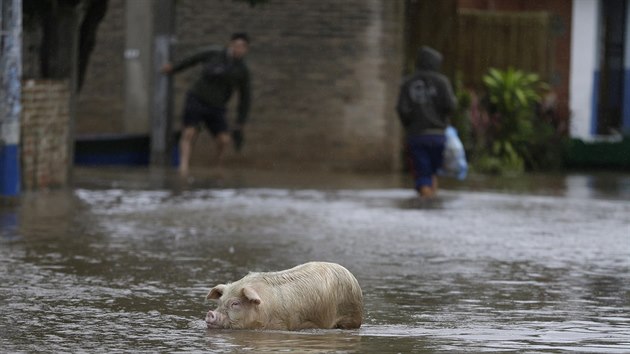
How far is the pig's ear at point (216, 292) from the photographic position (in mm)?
7949

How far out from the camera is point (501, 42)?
77.4ft

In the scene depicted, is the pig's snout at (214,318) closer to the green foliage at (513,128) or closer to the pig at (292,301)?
the pig at (292,301)

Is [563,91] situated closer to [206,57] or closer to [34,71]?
[206,57]

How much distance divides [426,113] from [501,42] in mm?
6742

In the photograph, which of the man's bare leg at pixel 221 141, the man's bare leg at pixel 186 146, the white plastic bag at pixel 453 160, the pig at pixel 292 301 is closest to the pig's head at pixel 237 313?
the pig at pixel 292 301

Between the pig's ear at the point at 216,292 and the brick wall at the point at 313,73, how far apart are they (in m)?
14.2

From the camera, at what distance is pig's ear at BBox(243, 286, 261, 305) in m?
7.63

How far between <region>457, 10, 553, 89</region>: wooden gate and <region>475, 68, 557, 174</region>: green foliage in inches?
7.9

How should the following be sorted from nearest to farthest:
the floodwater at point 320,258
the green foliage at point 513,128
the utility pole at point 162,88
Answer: the floodwater at point 320,258 → the utility pole at point 162,88 → the green foliage at point 513,128

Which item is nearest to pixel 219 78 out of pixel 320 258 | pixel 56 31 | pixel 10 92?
pixel 56 31

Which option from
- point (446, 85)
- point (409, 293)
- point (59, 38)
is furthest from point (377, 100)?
point (409, 293)

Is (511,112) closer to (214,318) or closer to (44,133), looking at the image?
(44,133)

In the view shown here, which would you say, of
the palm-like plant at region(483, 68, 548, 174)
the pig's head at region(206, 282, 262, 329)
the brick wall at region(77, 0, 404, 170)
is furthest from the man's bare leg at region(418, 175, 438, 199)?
the pig's head at region(206, 282, 262, 329)

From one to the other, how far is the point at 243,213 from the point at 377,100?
8.05 metres
